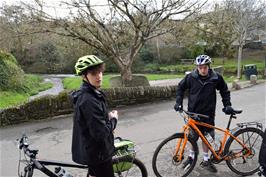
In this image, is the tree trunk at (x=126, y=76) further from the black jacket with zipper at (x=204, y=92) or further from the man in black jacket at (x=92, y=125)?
the man in black jacket at (x=92, y=125)

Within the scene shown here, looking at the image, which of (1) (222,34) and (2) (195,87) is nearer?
(2) (195,87)

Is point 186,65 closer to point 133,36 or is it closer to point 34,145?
point 133,36

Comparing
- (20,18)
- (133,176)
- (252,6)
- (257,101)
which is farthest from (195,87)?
(252,6)

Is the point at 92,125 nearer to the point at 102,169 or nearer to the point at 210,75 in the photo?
the point at 102,169

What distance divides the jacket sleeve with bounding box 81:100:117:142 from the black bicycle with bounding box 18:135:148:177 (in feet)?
2.30

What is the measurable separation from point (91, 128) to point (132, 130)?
206 inches

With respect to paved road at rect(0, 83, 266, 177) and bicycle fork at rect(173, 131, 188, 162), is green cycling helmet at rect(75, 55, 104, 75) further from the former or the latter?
paved road at rect(0, 83, 266, 177)

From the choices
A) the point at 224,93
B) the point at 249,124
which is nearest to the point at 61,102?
the point at 224,93

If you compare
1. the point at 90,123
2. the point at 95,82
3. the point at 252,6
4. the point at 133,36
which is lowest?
the point at 90,123

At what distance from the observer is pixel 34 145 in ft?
23.5

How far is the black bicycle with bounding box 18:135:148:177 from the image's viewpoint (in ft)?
11.0

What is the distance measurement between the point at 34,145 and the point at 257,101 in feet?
26.4

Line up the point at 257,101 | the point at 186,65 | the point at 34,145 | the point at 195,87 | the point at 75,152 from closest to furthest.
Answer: the point at 75,152 → the point at 195,87 → the point at 34,145 → the point at 257,101 → the point at 186,65

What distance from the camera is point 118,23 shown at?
13312mm
